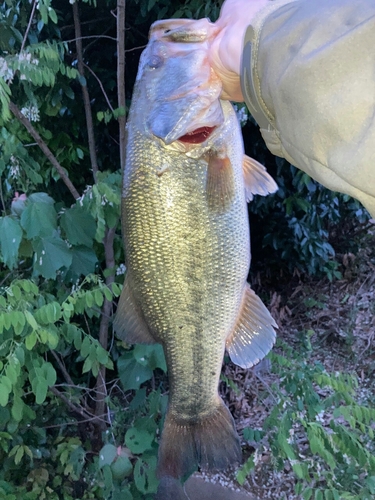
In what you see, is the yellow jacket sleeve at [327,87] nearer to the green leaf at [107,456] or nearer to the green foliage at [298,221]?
the green leaf at [107,456]

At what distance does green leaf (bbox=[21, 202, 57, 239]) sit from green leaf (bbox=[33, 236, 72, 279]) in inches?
1.6

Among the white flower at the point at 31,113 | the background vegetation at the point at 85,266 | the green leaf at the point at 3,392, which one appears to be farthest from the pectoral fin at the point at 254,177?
the white flower at the point at 31,113

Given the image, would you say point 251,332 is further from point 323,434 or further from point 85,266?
point 85,266

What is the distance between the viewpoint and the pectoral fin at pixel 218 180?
1.27m

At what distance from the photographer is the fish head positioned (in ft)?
3.87

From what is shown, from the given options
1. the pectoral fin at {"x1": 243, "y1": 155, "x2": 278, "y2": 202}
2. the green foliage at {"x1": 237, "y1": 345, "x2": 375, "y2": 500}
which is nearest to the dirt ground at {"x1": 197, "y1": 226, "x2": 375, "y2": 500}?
the green foliage at {"x1": 237, "y1": 345, "x2": 375, "y2": 500}

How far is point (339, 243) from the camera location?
4.77 metres

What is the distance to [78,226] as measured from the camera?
187cm

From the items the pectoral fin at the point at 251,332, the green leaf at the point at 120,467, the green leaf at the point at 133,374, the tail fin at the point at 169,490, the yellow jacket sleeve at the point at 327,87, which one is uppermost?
the yellow jacket sleeve at the point at 327,87

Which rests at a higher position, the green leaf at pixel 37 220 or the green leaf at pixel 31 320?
the green leaf at pixel 37 220

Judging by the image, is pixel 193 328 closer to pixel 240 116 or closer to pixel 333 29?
pixel 333 29

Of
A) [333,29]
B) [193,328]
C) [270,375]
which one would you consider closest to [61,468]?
[270,375]

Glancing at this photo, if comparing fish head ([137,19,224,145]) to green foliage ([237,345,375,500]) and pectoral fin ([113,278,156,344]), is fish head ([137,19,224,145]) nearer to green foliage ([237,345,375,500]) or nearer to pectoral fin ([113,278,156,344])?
pectoral fin ([113,278,156,344])

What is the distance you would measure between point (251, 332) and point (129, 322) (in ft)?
1.25
